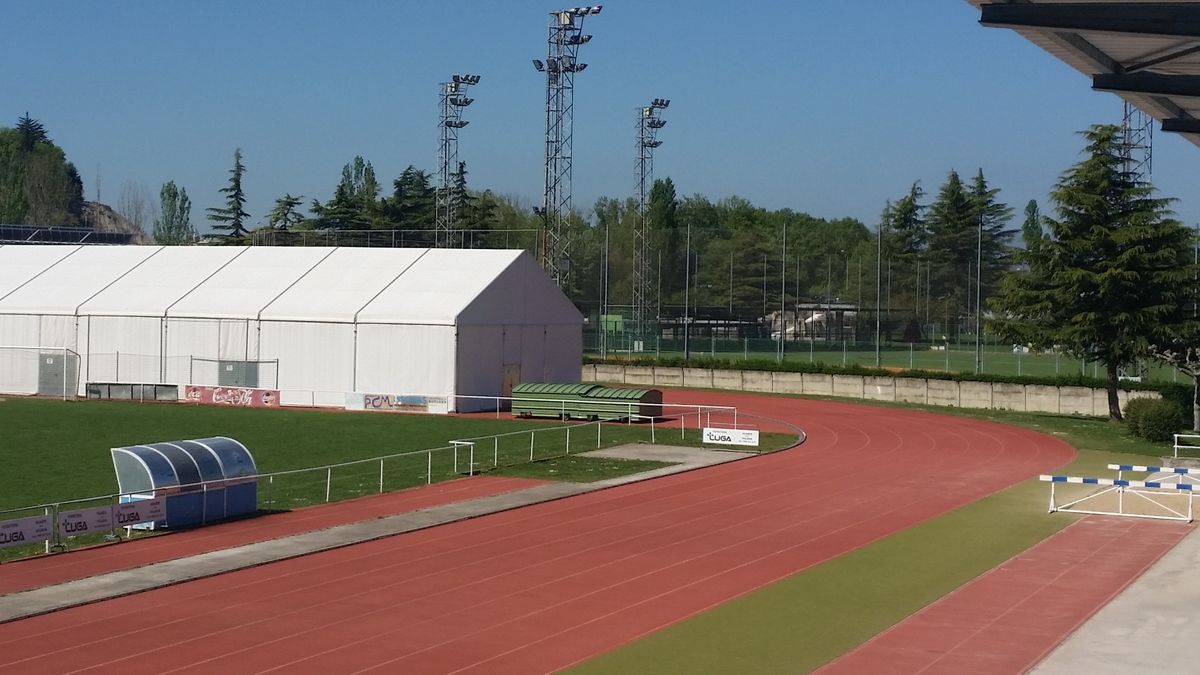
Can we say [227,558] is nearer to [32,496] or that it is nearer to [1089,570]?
[32,496]

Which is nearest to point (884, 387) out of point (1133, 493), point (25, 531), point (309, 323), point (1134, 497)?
point (309, 323)

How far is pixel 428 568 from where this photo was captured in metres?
23.0

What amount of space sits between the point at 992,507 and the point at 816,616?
13206 mm

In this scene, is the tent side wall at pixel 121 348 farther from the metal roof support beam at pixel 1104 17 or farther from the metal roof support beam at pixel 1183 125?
the metal roof support beam at pixel 1104 17

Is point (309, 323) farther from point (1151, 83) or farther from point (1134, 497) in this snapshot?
point (1151, 83)

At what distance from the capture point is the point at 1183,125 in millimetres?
15242

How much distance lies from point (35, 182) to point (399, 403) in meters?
139

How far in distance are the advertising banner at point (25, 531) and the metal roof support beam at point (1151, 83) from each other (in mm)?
19224

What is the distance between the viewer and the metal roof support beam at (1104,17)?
10.9 metres

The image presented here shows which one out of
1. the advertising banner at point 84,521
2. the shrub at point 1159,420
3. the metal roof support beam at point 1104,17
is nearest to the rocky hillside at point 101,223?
the shrub at point 1159,420

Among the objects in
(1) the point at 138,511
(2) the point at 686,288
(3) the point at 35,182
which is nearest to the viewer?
(1) the point at 138,511

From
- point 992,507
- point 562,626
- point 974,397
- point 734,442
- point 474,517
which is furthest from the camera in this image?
point 974,397

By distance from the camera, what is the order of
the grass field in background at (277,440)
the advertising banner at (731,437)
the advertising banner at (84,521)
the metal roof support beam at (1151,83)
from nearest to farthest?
1. the metal roof support beam at (1151,83)
2. the advertising banner at (84,521)
3. the grass field in background at (277,440)
4. the advertising banner at (731,437)

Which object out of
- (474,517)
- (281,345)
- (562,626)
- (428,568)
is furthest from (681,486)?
(281,345)
